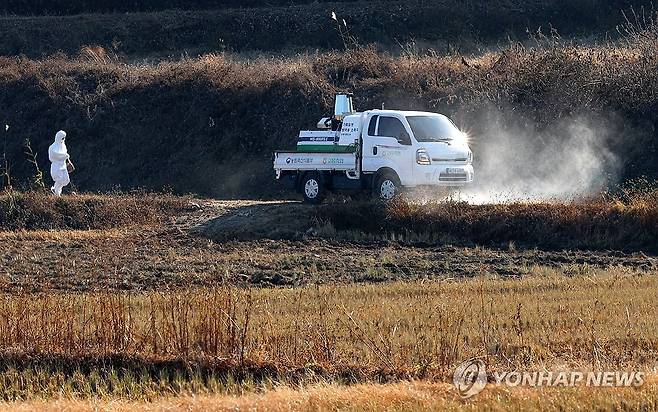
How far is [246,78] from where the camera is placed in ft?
132

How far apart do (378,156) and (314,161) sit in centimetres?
165

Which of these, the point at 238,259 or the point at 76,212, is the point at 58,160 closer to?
the point at 76,212

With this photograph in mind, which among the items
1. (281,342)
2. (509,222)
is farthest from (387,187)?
(281,342)

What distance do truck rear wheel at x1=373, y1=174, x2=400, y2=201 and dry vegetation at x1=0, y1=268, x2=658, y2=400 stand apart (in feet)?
34.1

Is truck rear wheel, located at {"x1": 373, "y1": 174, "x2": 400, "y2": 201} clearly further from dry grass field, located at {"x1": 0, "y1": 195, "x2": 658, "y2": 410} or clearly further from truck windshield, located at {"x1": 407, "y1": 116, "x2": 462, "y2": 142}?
dry grass field, located at {"x1": 0, "y1": 195, "x2": 658, "y2": 410}

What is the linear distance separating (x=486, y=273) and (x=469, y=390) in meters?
9.81

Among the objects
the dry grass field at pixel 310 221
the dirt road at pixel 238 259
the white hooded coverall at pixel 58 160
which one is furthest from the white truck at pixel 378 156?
the white hooded coverall at pixel 58 160

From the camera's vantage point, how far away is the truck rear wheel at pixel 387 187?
27016mm

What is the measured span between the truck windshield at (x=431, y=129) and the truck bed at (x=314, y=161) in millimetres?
1633

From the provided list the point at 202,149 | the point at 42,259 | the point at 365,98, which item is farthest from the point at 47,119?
the point at 42,259

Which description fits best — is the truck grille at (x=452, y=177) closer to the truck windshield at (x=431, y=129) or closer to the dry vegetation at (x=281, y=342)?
the truck windshield at (x=431, y=129)

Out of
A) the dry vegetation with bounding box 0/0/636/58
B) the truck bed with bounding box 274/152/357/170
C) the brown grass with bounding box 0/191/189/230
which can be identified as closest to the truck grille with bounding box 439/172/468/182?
the truck bed with bounding box 274/152/357/170

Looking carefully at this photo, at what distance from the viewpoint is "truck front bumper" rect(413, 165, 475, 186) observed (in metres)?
26.5

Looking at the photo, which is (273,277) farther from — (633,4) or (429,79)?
(633,4)
